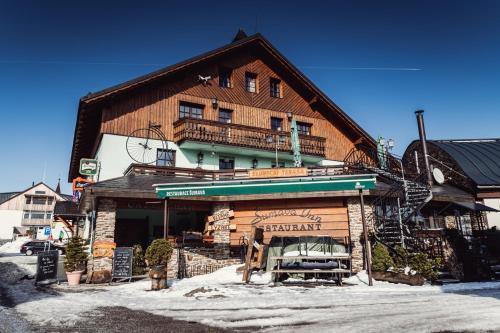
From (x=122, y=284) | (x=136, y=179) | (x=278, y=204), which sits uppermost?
(x=136, y=179)

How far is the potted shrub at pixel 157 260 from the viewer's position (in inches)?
417

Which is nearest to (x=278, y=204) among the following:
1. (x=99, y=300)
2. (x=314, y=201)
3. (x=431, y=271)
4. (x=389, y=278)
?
(x=314, y=201)

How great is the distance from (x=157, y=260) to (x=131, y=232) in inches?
401

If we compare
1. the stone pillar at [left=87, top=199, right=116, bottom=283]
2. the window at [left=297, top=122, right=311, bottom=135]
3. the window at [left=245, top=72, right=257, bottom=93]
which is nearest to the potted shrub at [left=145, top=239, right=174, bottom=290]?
the stone pillar at [left=87, top=199, right=116, bottom=283]

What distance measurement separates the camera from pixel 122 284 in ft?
40.1

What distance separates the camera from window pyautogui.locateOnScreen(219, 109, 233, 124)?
22758 mm

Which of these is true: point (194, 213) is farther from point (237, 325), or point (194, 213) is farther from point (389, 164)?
point (237, 325)

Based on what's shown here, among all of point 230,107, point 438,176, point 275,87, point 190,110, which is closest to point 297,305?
point 438,176

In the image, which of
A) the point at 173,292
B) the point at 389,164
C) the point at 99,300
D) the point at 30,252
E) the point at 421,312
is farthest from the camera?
the point at 30,252

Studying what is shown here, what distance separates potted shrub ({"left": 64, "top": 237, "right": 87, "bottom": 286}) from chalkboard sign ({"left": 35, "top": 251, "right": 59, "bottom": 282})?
1.21 meters

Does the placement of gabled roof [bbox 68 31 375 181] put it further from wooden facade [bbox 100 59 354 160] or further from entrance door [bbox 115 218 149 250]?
entrance door [bbox 115 218 149 250]

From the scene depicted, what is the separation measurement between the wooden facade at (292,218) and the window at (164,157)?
20.9 ft

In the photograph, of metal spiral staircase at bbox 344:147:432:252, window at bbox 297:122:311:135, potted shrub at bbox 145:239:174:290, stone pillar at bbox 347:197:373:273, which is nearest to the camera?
potted shrub at bbox 145:239:174:290

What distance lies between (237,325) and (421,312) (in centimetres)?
368
